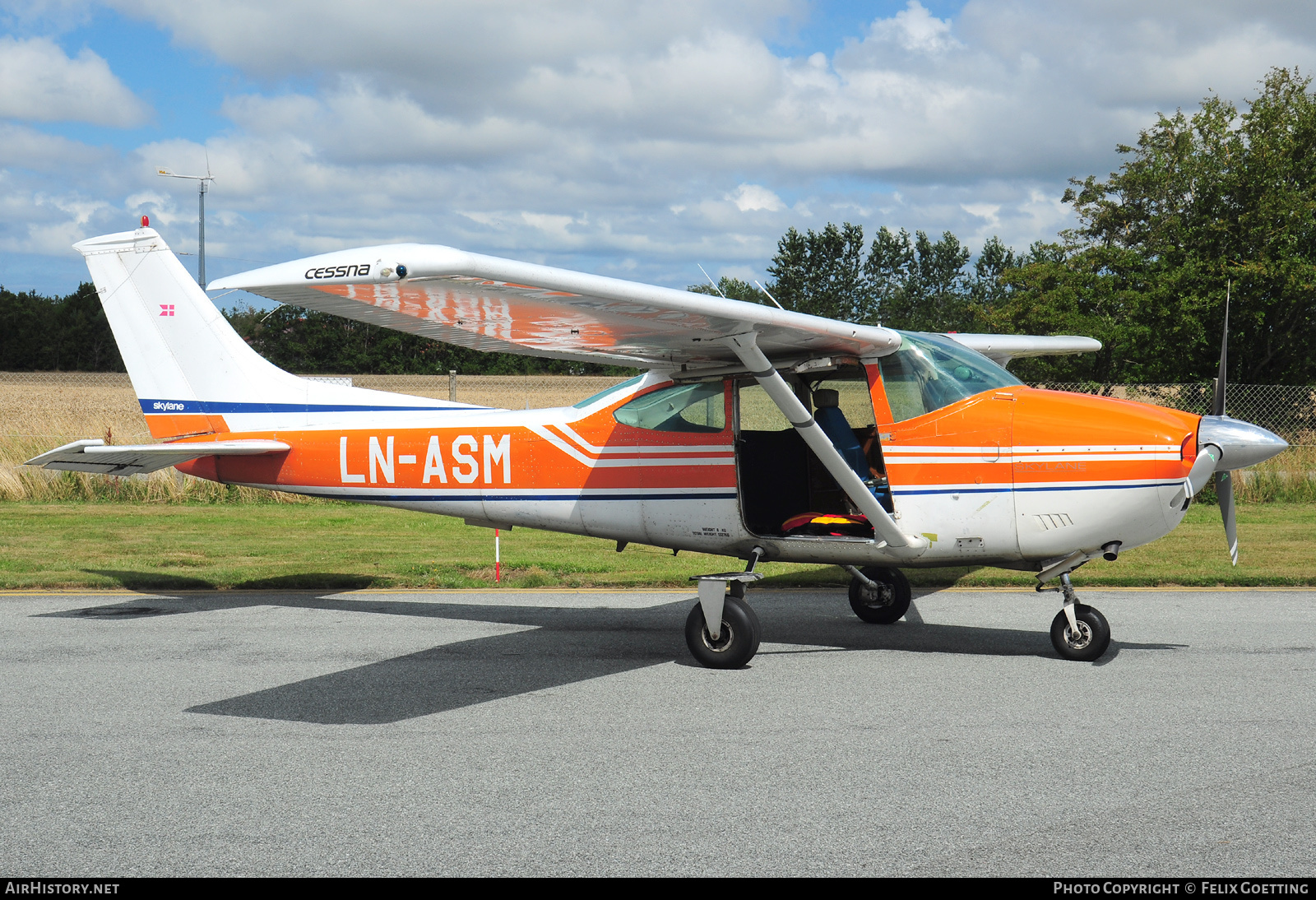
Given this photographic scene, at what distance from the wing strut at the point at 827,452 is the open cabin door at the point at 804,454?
0.90 ft

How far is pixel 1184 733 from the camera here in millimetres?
5230

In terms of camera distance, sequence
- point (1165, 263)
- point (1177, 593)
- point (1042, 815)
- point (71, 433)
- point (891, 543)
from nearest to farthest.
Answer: point (1042, 815) < point (891, 543) < point (1177, 593) < point (71, 433) < point (1165, 263)

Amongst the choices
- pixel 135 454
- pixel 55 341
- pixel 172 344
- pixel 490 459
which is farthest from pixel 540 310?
pixel 55 341

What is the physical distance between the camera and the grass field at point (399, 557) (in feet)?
34.2

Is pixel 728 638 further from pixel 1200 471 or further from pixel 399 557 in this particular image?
pixel 399 557

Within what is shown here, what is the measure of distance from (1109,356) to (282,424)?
808 inches

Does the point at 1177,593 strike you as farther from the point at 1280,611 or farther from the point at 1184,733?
the point at 1184,733

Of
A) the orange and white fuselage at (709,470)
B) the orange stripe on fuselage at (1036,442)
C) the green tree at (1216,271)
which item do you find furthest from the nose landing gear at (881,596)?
the green tree at (1216,271)

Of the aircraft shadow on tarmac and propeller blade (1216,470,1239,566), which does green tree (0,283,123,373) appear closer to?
the aircraft shadow on tarmac

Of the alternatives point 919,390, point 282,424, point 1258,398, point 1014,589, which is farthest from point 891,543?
point 1258,398

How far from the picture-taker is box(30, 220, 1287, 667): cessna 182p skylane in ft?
21.2

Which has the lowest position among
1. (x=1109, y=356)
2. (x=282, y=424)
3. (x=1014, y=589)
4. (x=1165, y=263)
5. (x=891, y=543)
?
(x=1014, y=589)

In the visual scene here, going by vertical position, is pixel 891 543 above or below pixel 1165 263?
below

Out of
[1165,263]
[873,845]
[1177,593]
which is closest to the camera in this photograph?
[873,845]
